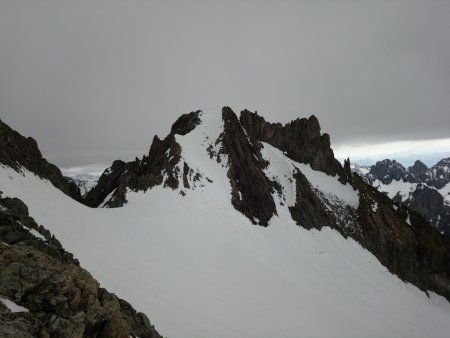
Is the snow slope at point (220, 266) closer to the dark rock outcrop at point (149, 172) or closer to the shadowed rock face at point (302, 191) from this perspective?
the dark rock outcrop at point (149, 172)

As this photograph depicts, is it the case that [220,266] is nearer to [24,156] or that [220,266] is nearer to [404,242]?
[24,156]

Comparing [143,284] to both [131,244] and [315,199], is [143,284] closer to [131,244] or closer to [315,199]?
[131,244]

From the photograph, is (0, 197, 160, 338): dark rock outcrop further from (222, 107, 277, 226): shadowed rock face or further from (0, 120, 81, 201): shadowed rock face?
(222, 107, 277, 226): shadowed rock face

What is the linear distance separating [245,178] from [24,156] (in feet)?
117

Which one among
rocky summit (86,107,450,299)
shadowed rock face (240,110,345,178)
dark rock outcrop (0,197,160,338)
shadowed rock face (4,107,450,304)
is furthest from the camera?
shadowed rock face (240,110,345,178)

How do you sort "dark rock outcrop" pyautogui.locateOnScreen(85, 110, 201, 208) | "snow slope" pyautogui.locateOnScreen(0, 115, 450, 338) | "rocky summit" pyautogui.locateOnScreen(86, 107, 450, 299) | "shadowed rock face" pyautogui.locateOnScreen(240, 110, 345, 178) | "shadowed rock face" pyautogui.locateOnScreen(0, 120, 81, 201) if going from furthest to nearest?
"shadowed rock face" pyautogui.locateOnScreen(240, 110, 345, 178) → "rocky summit" pyautogui.locateOnScreen(86, 107, 450, 299) → "dark rock outcrop" pyautogui.locateOnScreen(85, 110, 201, 208) → "shadowed rock face" pyautogui.locateOnScreen(0, 120, 81, 201) → "snow slope" pyautogui.locateOnScreen(0, 115, 450, 338)

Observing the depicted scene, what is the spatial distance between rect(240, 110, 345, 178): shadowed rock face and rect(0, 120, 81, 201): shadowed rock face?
171ft

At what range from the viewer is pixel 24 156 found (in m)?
43.7

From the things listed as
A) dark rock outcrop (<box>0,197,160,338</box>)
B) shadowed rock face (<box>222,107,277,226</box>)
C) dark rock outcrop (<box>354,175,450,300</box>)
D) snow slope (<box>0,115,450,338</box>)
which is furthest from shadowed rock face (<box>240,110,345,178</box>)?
dark rock outcrop (<box>0,197,160,338</box>)

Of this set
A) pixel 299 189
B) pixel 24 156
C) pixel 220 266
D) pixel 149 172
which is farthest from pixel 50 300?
pixel 299 189

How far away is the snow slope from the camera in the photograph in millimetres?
28562

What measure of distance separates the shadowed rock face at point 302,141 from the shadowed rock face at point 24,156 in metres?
52.0

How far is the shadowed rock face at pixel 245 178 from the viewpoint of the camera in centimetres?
6031

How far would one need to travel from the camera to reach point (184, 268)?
36281 mm
